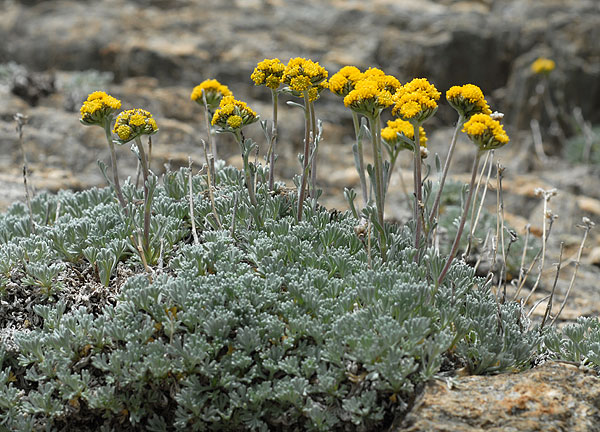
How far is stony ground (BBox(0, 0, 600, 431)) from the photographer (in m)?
7.01

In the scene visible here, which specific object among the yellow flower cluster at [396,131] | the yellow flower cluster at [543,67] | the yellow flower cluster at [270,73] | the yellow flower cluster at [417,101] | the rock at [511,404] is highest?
the yellow flower cluster at [270,73]

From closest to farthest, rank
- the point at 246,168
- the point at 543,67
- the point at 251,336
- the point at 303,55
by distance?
the point at 251,336, the point at 246,168, the point at 543,67, the point at 303,55

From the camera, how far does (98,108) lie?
3223 millimetres

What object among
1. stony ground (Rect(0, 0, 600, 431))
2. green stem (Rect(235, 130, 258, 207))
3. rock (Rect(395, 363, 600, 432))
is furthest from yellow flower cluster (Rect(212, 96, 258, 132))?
stony ground (Rect(0, 0, 600, 431))

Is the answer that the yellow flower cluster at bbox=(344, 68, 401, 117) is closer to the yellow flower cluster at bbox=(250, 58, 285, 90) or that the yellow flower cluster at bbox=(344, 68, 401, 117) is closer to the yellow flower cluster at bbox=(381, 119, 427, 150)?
the yellow flower cluster at bbox=(381, 119, 427, 150)

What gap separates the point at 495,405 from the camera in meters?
2.66

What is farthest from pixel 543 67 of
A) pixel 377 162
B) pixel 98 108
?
pixel 98 108

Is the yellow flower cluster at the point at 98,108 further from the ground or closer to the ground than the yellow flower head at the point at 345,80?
closer to the ground

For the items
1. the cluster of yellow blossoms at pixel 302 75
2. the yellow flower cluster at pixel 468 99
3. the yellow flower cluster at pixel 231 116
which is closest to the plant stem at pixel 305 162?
the cluster of yellow blossoms at pixel 302 75

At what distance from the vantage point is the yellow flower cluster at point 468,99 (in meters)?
2.92

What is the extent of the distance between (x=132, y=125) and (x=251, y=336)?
130cm

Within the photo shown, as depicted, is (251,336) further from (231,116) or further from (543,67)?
(543,67)

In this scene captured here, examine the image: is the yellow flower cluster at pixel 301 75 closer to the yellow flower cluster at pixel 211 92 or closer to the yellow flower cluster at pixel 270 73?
the yellow flower cluster at pixel 270 73

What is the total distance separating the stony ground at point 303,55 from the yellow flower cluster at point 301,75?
3.18 metres
